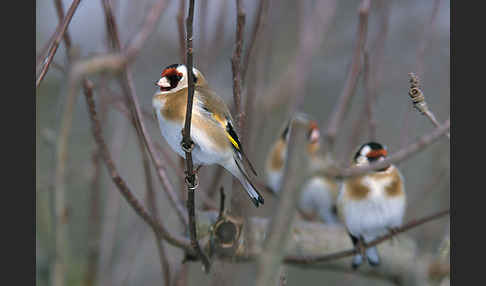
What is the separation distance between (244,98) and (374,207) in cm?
97

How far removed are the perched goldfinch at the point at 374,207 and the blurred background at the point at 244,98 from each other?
0.16m

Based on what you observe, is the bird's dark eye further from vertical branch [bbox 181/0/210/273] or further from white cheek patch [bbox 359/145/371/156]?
white cheek patch [bbox 359/145/371/156]

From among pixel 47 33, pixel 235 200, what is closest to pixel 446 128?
pixel 235 200

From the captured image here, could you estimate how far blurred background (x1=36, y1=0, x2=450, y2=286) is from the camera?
2596 mm

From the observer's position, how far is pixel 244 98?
277 centimetres

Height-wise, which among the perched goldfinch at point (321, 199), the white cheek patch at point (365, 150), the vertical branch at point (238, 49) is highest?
the vertical branch at point (238, 49)

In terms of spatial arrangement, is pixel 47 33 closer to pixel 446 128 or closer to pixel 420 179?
pixel 420 179

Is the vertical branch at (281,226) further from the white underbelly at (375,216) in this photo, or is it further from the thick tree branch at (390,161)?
the white underbelly at (375,216)

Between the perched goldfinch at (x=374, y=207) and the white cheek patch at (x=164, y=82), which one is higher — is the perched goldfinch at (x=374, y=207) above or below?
below

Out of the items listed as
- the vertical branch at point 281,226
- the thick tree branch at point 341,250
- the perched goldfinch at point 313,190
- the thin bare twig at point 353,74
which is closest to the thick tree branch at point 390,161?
the vertical branch at point 281,226

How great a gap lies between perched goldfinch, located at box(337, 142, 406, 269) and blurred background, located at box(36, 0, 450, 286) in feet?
0.53

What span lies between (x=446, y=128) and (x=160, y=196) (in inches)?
149

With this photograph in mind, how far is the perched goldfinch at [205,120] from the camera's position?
76.9 inches

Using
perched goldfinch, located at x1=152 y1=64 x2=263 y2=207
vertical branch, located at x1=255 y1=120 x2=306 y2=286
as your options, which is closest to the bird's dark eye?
perched goldfinch, located at x1=152 y1=64 x2=263 y2=207
